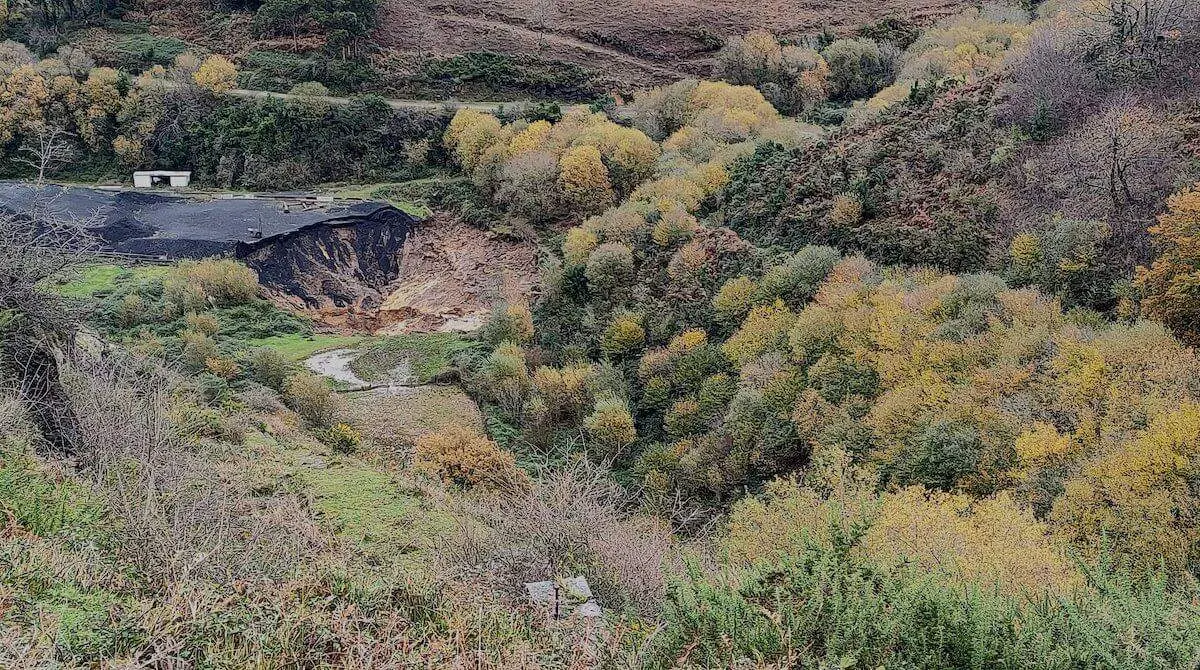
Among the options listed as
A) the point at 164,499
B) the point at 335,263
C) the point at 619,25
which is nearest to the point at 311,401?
the point at 335,263

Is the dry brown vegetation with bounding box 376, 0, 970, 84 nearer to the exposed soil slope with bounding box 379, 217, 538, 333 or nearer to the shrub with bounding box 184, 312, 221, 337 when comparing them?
the exposed soil slope with bounding box 379, 217, 538, 333

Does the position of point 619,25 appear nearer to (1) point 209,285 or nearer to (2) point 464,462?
(1) point 209,285

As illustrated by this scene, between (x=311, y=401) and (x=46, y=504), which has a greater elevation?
(x=46, y=504)

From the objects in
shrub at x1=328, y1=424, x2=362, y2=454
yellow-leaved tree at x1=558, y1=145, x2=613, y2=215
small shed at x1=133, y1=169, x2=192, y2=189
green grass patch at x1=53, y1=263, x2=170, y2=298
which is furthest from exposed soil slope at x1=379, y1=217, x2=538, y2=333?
small shed at x1=133, y1=169, x2=192, y2=189

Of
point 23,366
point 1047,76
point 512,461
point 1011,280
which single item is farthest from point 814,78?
point 23,366

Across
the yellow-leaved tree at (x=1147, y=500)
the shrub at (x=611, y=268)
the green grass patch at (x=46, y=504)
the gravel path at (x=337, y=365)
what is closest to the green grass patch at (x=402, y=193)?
the gravel path at (x=337, y=365)

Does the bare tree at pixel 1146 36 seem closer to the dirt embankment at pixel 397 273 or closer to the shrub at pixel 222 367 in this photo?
the dirt embankment at pixel 397 273
